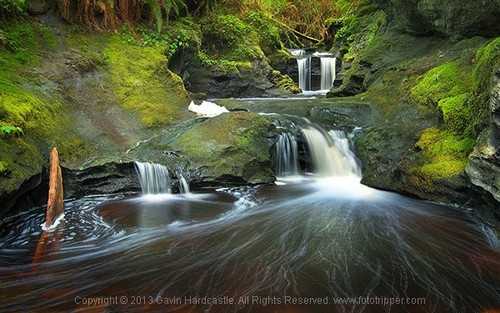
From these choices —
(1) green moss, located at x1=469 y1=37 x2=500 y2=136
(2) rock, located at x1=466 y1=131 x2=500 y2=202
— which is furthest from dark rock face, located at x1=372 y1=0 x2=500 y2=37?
(2) rock, located at x1=466 y1=131 x2=500 y2=202

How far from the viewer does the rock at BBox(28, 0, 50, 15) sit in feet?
30.6

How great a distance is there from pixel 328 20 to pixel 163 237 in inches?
727

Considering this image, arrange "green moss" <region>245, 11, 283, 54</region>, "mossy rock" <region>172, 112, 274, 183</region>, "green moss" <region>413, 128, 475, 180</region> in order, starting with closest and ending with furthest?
"green moss" <region>413, 128, 475, 180</region> → "mossy rock" <region>172, 112, 274, 183</region> → "green moss" <region>245, 11, 283, 54</region>

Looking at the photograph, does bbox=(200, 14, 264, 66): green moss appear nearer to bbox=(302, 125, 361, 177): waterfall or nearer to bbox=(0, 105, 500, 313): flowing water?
bbox=(302, 125, 361, 177): waterfall

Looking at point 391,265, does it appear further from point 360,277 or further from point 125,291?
point 125,291

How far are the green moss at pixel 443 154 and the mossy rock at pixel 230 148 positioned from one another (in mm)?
2797

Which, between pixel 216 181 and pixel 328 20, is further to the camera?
pixel 328 20

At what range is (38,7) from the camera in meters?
9.45

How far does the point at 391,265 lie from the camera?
187 inches

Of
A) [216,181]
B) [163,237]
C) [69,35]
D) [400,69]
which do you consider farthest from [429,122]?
[69,35]

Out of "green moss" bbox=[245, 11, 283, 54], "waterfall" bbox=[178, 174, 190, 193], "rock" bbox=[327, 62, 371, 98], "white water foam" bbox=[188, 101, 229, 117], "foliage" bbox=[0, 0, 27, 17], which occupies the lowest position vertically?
"waterfall" bbox=[178, 174, 190, 193]

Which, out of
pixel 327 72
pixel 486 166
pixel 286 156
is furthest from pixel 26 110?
pixel 327 72

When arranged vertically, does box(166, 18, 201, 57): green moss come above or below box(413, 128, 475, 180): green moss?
above

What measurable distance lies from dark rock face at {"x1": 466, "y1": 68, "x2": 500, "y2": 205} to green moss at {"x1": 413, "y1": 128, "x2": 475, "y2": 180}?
2.36ft
